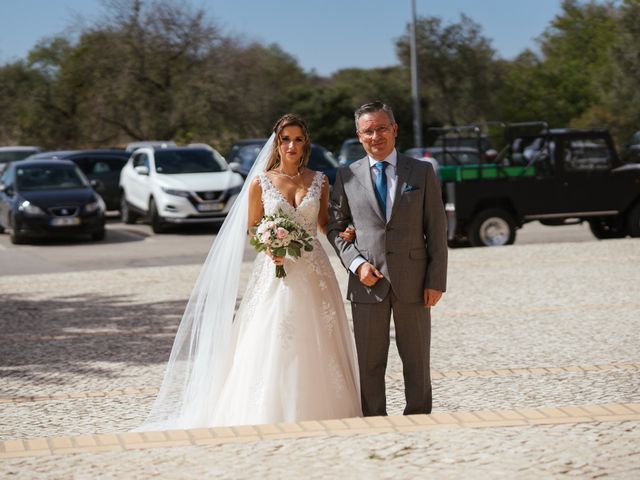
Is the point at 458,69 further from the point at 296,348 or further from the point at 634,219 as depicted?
the point at 296,348

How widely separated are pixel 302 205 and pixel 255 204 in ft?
1.02

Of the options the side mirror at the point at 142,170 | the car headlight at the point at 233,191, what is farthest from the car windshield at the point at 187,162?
the car headlight at the point at 233,191

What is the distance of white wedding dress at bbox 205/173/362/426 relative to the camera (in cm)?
644

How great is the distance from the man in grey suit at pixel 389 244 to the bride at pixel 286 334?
0.33 m

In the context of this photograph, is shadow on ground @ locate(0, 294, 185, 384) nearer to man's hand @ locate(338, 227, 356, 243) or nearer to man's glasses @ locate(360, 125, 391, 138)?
man's hand @ locate(338, 227, 356, 243)

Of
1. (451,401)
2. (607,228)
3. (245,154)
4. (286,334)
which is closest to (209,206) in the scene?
(245,154)

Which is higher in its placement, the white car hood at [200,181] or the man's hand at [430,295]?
the white car hood at [200,181]

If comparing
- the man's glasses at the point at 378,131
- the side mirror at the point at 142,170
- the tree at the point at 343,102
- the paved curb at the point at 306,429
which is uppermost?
the tree at the point at 343,102

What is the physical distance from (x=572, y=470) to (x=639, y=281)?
9702 millimetres

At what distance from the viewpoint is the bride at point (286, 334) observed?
6.44 metres

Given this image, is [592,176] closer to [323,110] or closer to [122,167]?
[122,167]

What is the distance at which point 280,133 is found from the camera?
21.0 feet

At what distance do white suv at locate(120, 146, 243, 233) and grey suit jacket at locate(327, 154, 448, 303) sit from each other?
58.3 ft

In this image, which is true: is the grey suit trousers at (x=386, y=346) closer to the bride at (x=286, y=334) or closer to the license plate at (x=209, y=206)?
the bride at (x=286, y=334)
